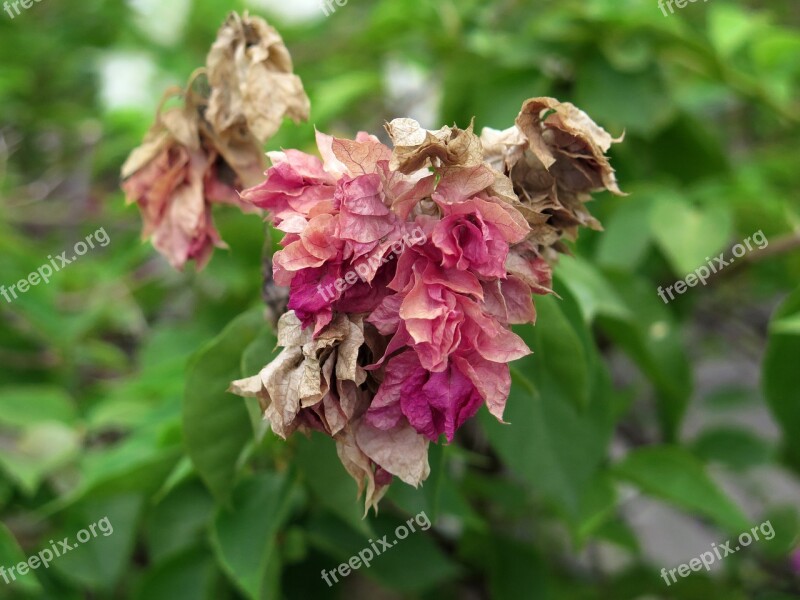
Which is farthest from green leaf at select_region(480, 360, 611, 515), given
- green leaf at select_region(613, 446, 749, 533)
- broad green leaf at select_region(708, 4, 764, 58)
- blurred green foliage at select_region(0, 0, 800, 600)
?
broad green leaf at select_region(708, 4, 764, 58)

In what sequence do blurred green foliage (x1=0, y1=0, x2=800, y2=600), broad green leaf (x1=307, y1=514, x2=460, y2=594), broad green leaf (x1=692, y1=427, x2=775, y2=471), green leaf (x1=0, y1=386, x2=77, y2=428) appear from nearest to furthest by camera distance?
blurred green foliage (x1=0, y1=0, x2=800, y2=600), broad green leaf (x1=307, y1=514, x2=460, y2=594), green leaf (x1=0, y1=386, x2=77, y2=428), broad green leaf (x1=692, y1=427, x2=775, y2=471)

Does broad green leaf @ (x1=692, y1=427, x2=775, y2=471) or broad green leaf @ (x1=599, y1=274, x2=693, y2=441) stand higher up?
broad green leaf @ (x1=599, y1=274, x2=693, y2=441)

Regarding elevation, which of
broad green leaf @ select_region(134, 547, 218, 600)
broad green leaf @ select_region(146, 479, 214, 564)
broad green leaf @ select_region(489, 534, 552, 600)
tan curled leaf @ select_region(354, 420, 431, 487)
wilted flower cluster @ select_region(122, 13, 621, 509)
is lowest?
broad green leaf @ select_region(489, 534, 552, 600)

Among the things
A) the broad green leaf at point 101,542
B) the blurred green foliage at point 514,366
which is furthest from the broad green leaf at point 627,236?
the broad green leaf at point 101,542

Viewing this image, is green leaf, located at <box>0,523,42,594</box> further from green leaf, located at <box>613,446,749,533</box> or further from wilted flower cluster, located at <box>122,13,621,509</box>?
green leaf, located at <box>613,446,749,533</box>

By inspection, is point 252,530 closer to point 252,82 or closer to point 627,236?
point 252,82

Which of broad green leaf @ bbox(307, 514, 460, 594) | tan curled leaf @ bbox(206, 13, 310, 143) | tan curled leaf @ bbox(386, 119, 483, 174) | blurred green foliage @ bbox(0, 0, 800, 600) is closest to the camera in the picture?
tan curled leaf @ bbox(386, 119, 483, 174)

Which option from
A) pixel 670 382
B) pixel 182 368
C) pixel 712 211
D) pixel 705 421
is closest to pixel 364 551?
pixel 182 368

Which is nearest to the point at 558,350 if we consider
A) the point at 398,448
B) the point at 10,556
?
the point at 398,448
